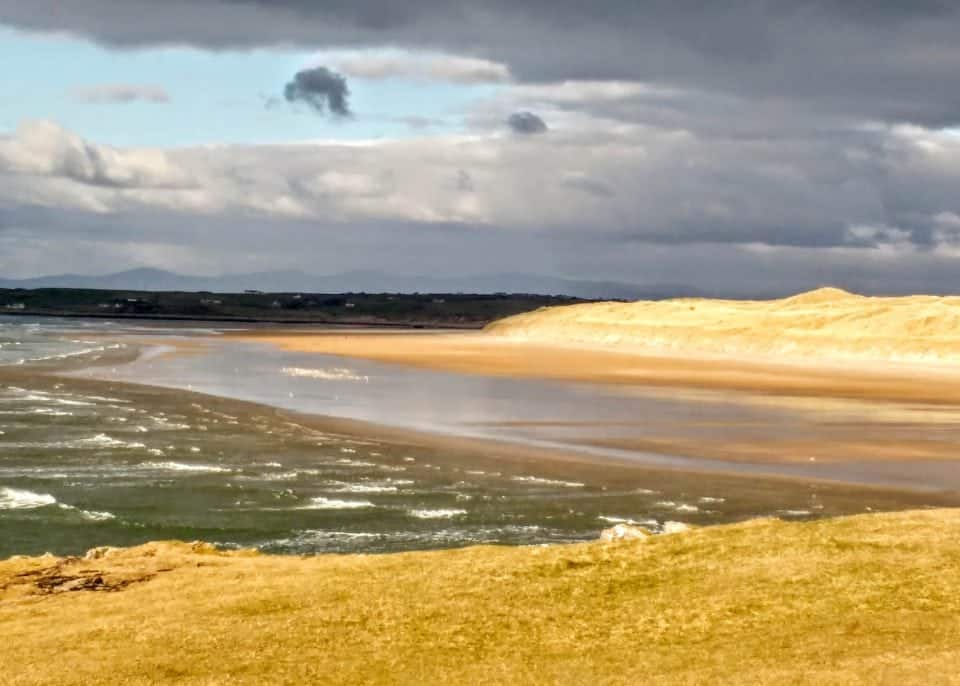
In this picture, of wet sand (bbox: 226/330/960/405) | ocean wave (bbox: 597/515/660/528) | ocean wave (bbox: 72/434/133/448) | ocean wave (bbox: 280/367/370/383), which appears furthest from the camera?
ocean wave (bbox: 280/367/370/383)

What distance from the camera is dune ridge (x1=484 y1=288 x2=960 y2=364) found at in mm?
115625

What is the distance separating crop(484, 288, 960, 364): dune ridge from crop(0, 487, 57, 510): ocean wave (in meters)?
85.9

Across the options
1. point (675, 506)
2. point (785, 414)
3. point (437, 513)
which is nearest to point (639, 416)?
point (785, 414)

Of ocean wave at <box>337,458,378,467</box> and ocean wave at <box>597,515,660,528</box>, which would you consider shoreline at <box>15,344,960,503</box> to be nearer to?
ocean wave at <box>337,458,378,467</box>

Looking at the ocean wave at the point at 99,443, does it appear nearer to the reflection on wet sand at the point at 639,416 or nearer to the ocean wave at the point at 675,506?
the reflection on wet sand at the point at 639,416

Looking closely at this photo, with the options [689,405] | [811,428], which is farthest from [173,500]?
[689,405]

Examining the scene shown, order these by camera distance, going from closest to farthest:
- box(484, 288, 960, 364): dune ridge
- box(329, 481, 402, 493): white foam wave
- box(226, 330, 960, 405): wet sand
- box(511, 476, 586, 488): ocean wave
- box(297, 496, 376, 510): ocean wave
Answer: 1. box(297, 496, 376, 510): ocean wave
2. box(329, 481, 402, 493): white foam wave
3. box(511, 476, 586, 488): ocean wave
4. box(226, 330, 960, 405): wet sand
5. box(484, 288, 960, 364): dune ridge

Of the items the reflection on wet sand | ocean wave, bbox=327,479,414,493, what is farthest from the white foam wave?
the reflection on wet sand

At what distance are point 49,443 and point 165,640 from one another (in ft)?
104

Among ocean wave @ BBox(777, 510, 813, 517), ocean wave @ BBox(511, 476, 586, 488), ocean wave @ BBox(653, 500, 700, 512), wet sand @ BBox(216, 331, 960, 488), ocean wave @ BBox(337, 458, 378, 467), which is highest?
wet sand @ BBox(216, 331, 960, 488)

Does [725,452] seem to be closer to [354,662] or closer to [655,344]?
[354,662]

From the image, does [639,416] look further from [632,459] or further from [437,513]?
[437,513]

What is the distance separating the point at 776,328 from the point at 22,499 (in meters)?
109

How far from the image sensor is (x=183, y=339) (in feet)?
518
